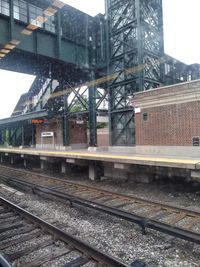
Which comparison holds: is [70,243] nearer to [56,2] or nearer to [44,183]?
[44,183]

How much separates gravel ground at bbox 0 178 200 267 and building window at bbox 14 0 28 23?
477 inches

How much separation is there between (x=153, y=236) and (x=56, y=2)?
16.9 metres

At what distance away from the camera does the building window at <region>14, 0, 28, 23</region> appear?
620 inches

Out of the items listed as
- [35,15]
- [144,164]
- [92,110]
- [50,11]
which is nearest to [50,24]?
[50,11]

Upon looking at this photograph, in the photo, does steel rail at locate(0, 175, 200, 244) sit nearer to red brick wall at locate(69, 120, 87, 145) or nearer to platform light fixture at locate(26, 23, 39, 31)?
platform light fixture at locate(26, 23, 39, 31)

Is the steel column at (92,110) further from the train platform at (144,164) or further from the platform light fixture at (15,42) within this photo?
the platform light fixture at (15,42)

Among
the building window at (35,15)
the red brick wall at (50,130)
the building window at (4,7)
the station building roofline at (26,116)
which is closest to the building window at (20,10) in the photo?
the building window at (35,15)

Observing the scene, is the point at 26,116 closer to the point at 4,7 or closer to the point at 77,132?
the point at 77,132

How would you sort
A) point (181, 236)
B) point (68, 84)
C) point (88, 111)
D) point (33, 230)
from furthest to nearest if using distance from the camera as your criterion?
point (68, 84) → point (88, 111) → point (33, 230) → point (181, 236)

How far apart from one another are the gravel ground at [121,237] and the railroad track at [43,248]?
334 mm

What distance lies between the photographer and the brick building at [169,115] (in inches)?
476

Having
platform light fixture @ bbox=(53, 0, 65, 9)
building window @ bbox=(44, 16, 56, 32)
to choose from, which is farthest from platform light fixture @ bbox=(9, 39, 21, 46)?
platform light fixture @ bbox=(53, 0, 65, 9)

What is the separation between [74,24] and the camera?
19.2 meters

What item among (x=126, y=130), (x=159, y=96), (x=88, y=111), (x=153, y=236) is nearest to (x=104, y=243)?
(x=153, y=236)
